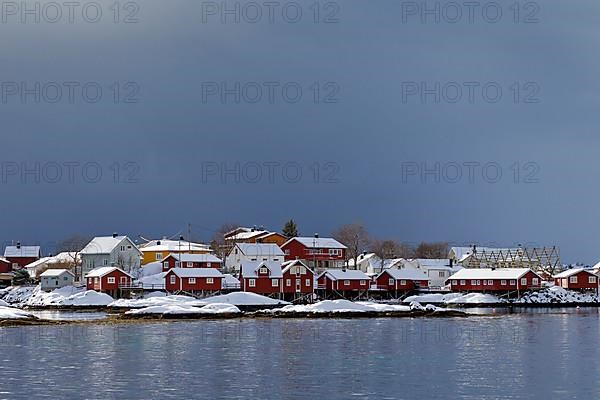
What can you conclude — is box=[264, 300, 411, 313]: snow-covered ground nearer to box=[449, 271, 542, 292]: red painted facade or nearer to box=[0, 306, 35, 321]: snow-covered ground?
box=[0, 306, 35, 321]: snow-covered ground

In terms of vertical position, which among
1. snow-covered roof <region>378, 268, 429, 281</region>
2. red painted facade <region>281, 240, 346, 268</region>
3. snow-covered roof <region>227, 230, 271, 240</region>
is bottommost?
snow-covered roof <region>378, 268, 429, 281</region>

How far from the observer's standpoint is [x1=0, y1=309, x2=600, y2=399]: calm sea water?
89.1 ft

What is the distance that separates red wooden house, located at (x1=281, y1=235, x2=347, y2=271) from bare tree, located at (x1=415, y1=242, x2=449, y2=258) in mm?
44675

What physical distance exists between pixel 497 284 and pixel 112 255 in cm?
4299

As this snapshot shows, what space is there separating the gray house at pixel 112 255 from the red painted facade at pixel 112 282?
1017 cm

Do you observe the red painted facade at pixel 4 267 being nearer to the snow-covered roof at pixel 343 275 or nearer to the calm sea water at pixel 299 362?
the snow-covered roof at pixel 343 275

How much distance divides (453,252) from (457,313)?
2679 inches

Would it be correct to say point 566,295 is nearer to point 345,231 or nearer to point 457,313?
point 457,313

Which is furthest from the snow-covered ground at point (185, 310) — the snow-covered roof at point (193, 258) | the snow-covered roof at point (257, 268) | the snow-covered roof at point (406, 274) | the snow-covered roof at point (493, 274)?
the snow-covered roof at point (493, 274)

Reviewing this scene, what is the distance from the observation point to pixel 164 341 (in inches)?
1724

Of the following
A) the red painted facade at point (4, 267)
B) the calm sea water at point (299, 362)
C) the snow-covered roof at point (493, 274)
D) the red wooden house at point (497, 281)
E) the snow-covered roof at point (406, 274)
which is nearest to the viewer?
the calm sea water at point (299, 362)

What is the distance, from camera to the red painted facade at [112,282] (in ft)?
282

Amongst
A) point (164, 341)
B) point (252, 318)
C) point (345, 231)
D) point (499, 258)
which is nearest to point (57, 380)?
point (164, 341)

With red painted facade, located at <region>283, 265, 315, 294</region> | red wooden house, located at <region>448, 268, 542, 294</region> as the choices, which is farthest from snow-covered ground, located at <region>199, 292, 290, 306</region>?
red wooden house, located at <region>448, 268, 542, 294</region>
